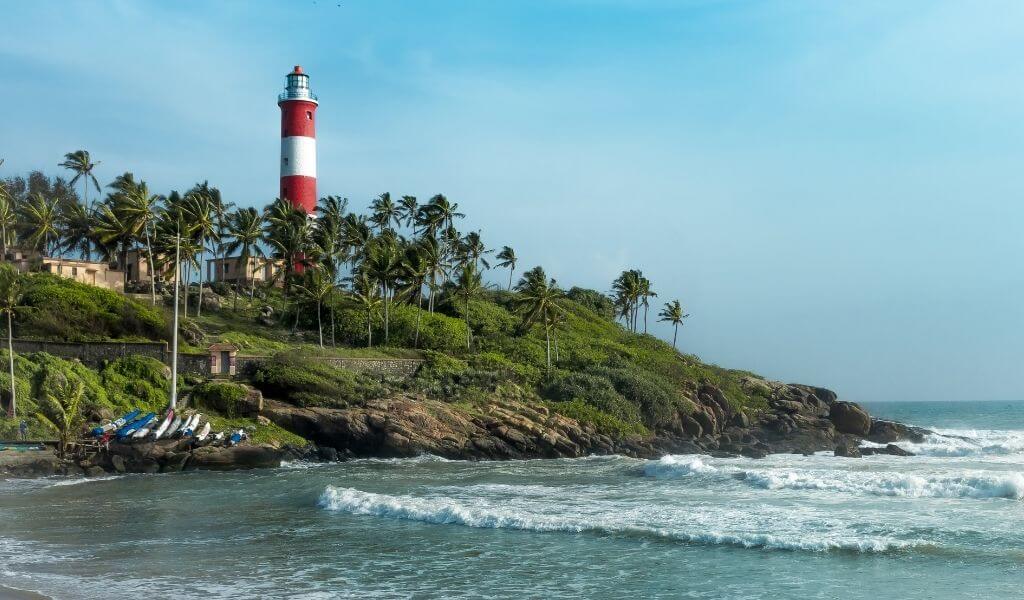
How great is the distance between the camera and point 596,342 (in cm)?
6097

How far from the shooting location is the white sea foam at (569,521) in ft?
58.3

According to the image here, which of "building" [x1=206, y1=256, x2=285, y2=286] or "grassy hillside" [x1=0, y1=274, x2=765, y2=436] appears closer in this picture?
"grassy hillside" [x1=0, y1=274, x2=765, y2=436]

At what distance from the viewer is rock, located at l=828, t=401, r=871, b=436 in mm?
52969

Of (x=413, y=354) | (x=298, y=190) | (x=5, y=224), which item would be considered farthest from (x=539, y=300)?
(x=5, y=224)

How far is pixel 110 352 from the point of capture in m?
37.9

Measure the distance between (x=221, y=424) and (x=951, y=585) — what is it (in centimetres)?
2894

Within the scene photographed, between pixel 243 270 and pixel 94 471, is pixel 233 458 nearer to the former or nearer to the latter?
pixel 94 471

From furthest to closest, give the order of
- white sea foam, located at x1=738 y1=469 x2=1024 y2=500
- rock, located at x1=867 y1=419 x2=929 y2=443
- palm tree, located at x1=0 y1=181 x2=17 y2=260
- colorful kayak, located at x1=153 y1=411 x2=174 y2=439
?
palm tree, located at x1=0 y1=181 x2=17 y2=260 < rock, located at x1=867 y1=419 x2=929 y2=443 < colorful kayak, located at x1=153 y1=411 x2=174 y2=439 < white sea foam, located at x1=738 y1=469 x2=1024 y2=500

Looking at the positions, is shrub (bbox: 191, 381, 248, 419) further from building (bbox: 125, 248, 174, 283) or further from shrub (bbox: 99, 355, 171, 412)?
building (bbox: 125, 248, 174, 283)

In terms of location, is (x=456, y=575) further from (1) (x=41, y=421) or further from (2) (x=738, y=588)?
(1) (x=41, y=421)

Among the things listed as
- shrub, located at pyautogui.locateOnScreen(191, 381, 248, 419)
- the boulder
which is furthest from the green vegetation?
the boulder

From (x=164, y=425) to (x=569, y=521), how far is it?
2008 centimetres

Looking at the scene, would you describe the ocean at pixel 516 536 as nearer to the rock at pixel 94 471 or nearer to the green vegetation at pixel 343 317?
the rock at pixel 94 471

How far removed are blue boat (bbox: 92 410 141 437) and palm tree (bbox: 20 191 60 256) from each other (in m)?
31.0
